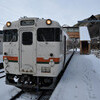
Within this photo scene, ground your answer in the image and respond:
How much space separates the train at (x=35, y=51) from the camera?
5.22 m

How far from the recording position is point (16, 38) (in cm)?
557

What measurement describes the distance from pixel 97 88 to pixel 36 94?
2.74 meters

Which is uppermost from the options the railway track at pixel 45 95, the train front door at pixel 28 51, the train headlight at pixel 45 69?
the train front door at pixel 28 51

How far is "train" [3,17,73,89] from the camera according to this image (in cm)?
522

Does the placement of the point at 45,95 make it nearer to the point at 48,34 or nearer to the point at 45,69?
the point at 45,69

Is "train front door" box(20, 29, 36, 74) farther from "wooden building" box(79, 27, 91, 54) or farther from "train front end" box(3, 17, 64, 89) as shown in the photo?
"wooden building" box(79, 27, 91, 54)

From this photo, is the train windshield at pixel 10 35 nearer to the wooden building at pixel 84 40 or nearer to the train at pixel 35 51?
the train at pixel 35 51

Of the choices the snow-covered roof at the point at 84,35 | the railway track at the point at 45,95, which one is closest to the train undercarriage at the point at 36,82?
the railway track at the point at 45,95

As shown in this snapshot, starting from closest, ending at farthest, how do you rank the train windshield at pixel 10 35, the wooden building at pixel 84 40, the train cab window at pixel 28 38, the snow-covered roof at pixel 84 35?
the train cab window at pixel 28 38, the train windshield at pixel 10 35, the wooden building at pixel 84 40, the snow-covered roof at pixel 84 35

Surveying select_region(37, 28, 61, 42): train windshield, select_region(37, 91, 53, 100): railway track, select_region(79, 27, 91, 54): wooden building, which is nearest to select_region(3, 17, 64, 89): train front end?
select_region(37, 28, 61, 42): train windshield

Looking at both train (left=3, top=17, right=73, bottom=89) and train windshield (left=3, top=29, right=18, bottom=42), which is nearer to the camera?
train (left=3, top=17, right=73, bottom=89)

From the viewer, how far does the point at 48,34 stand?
17.3ft

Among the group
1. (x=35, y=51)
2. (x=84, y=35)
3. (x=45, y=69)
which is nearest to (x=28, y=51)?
(x=35, y=51)

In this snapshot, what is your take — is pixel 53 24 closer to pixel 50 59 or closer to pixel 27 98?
pixel 50 59
